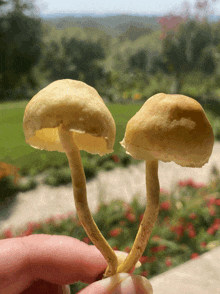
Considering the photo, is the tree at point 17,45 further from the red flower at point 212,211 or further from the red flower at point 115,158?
the red flower at point 212,211

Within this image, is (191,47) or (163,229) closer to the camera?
(163,229)

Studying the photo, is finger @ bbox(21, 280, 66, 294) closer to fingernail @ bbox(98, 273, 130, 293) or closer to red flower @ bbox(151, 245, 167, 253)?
fingernail @ bbox(98, 273, 130, 293)

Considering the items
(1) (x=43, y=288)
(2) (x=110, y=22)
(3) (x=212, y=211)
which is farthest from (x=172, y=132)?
(2) (x=110, y=22)

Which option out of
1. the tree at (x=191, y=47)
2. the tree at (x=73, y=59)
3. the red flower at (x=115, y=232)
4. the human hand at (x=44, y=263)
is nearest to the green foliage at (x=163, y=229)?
the red flower at (x=115, y=232)

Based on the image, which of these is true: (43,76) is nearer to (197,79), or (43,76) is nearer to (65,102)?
Result: (197,79)

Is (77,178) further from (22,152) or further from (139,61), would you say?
(139,61)

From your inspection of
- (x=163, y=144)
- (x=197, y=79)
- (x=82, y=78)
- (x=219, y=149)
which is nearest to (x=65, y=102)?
(x=163, y=144)

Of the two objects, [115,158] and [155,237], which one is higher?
[155,237]
